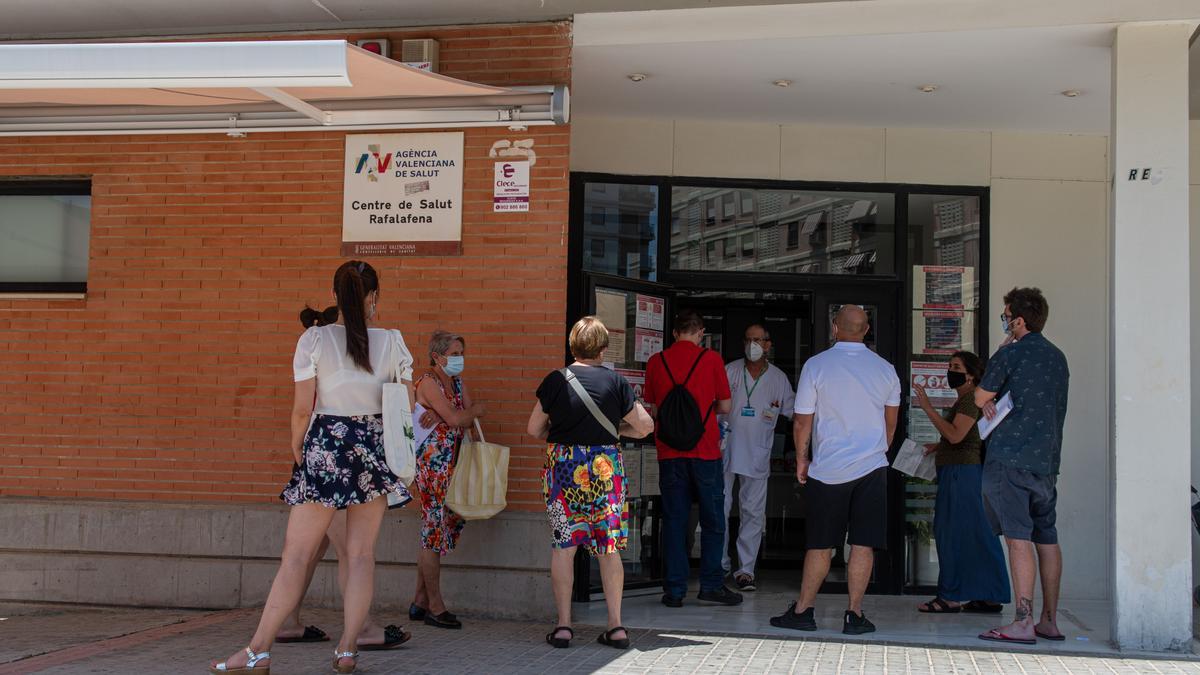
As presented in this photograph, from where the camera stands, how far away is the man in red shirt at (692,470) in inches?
314

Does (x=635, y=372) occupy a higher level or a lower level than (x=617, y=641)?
higher

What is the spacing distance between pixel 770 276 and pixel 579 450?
3.37 metres

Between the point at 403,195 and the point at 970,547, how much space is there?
4414 millimetres

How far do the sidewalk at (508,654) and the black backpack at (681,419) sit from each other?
4.50 ft

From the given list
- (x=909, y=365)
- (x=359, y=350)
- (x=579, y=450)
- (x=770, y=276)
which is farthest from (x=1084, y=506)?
(x=359, y=350)

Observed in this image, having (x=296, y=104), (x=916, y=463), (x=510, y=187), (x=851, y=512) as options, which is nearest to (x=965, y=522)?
(x=916, y=463)

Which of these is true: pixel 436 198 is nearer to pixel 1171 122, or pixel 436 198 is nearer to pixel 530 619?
pixel 530 619

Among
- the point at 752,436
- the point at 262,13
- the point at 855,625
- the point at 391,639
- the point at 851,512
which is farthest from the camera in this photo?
the point at 752,436

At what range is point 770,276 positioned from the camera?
30.2 ft

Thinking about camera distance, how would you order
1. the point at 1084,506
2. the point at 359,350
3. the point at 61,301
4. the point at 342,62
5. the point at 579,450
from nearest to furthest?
the point at 359,350 < the point at 342,62 < the point at 579,450 < the point at 61,301 < the point at 1084,506

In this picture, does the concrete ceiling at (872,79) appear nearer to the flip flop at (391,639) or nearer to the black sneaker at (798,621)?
the black sneaker at (798,621)

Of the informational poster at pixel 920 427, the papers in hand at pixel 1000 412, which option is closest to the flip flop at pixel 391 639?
the papers in hand at pixel 1000 412

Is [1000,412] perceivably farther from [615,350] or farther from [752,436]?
[615,350]

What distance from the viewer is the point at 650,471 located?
8547 mm
